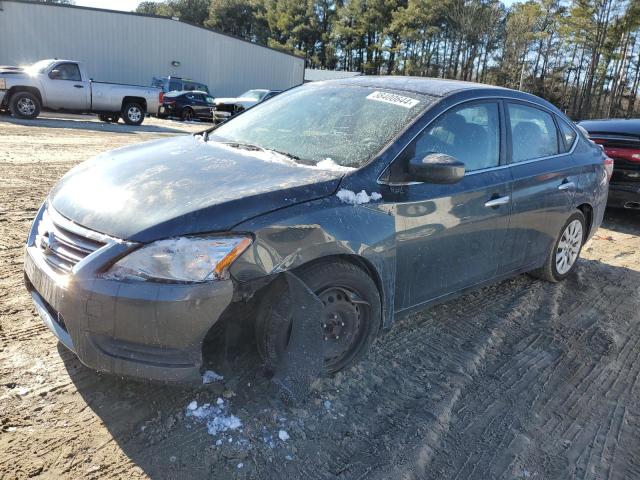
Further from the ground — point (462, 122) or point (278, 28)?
point (278, 28)

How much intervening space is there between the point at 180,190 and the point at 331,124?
4.01 feet

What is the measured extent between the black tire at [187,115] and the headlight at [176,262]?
2195cm

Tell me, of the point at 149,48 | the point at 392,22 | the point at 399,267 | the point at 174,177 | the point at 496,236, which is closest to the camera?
the point at 174,177

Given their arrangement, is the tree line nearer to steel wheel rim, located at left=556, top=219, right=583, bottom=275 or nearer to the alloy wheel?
the alloy wheel

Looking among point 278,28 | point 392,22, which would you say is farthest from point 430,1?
point 278,28

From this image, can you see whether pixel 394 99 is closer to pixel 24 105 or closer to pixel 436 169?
pixel 436 169

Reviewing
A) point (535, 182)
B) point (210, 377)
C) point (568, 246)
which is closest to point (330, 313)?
point (210, 377)

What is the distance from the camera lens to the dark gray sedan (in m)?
2.24

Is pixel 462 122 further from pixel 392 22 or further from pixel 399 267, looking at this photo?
pixel 392 22

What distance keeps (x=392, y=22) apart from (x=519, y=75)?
15148 mm

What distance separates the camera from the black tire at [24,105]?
48.0ft

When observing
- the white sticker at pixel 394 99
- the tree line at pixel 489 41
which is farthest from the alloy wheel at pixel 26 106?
the tree line at pixel 489 41

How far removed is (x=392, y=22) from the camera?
182ft

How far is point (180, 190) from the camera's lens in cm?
254
